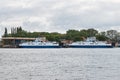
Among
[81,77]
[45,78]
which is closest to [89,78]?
[81,77]

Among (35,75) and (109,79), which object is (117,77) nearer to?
(109,79)

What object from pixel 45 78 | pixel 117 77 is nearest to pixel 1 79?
pixel 45 78

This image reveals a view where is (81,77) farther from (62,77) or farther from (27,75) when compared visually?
(27,75)

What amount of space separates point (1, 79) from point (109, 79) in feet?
45.7

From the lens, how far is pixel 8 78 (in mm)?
62625

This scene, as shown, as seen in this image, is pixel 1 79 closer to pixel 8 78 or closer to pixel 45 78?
pixel 8 78

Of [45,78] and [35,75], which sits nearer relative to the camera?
[45,78]

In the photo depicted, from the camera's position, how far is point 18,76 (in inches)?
2579

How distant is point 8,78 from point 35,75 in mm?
5851

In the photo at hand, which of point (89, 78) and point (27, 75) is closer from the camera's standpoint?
point (89, 78)

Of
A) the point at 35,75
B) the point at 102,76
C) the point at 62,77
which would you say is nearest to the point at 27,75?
the point at 35,75

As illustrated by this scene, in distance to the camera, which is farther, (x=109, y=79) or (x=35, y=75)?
(x=35, y=75)

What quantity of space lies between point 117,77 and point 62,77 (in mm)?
7416

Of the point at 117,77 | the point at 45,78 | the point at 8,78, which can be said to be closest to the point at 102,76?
the point at 117,77
